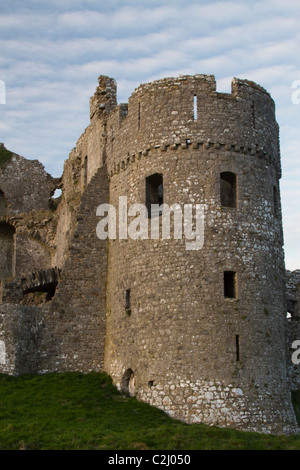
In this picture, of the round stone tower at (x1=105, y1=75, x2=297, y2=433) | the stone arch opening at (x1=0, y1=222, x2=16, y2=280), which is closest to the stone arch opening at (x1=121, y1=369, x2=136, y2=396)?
the round stone tower at (x1=105, y1=75, x2=297, y2=433)

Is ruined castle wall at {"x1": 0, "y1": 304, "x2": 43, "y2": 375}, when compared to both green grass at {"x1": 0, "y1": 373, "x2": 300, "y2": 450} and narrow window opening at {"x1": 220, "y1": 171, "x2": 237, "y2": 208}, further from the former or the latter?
narrow window opening at {"x1": 220, "y1": 171, "x2": 237, "y2": 208}

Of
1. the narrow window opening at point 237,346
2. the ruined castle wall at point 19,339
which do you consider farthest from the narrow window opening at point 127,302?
the narrow window opening at point 237,346

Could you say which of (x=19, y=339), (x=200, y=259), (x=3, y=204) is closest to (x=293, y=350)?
(x=200, y=259)

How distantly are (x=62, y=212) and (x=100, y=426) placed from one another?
56.1ft

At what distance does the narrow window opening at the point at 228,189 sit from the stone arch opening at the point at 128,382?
7.30 meters

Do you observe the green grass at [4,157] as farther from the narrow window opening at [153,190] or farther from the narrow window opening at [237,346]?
the narrow window opening at [237,346]

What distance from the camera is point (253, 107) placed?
3012 cm

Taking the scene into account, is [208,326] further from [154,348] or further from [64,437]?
[64,437]

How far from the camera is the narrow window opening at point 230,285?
2802cm

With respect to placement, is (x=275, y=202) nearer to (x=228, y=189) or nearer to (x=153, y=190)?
(x=228, y=189)

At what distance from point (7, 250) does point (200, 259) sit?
18.2 m

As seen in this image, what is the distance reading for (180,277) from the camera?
27828 mm

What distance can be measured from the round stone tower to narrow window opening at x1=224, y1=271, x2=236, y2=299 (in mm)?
45

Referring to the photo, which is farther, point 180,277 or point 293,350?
point 293,350
